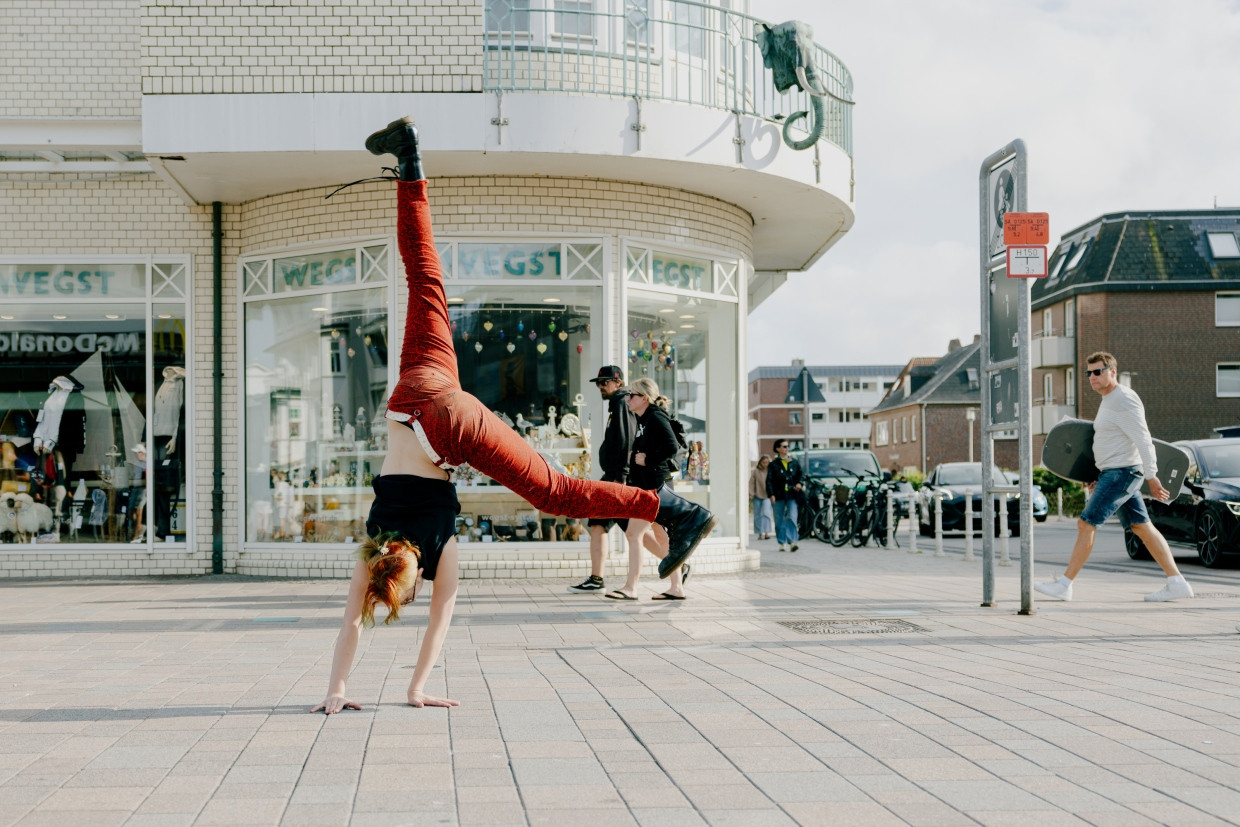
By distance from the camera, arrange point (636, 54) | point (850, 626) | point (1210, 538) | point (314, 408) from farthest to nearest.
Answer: point (1210, 538), point (314, 408), point (636, 54), point (850, 626)

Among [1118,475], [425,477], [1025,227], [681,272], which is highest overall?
[681,272]

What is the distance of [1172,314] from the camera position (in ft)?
167

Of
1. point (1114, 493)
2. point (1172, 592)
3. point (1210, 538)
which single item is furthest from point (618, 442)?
point (1210, 538)

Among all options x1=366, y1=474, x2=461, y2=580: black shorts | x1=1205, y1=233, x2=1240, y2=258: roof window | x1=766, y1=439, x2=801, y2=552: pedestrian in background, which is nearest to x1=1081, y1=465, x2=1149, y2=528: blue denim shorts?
x1=366, y1=474, x2=461, y2=580: black shorts

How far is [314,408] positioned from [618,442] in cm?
411

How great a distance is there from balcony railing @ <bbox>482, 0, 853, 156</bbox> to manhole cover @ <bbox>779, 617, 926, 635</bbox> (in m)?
5.36

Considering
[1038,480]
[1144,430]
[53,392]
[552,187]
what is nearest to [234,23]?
[552,187]

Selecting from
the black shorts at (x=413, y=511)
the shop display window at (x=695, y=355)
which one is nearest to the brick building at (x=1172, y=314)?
the shop display window at (x=695, y=355)

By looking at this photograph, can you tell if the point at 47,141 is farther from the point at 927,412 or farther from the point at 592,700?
the point at 927,412

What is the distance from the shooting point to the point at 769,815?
Answer: 3.73 metres

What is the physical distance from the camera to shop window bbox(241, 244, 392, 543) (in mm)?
12977

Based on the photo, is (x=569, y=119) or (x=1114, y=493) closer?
A: (x=1114, y=493)

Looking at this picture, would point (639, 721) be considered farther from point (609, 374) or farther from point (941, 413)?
point (941, 413)

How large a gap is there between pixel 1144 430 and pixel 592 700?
581 cm
